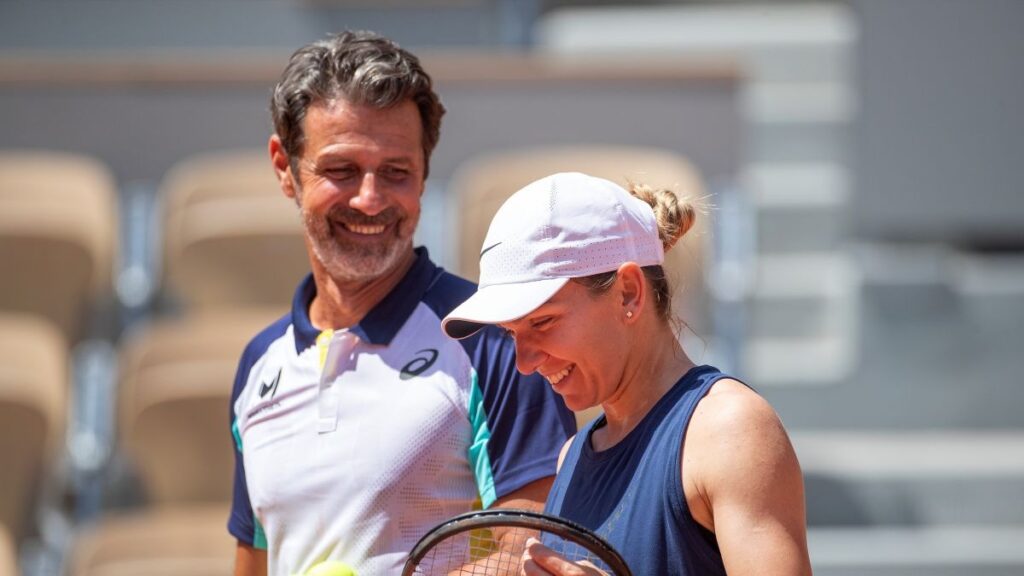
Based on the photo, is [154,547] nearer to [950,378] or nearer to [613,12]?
[950,378]

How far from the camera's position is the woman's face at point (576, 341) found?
1.53m

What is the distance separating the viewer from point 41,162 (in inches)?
202

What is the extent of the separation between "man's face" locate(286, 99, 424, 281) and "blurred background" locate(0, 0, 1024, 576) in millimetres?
2040

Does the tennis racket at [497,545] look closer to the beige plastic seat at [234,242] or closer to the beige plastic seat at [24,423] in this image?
the beige plastic seat at [24,423]

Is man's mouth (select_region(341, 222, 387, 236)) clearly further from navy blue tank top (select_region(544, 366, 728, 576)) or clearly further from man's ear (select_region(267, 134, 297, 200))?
navy blue tank top (select_region(544, 366, 728, 576))

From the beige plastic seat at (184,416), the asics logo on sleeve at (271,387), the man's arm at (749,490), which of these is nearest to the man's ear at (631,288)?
the man's arm at (749,490)

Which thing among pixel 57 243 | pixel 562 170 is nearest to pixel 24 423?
pixel 57 243

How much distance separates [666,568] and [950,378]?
3.45 metres

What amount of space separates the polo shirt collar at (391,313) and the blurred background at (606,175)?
76.2 inches

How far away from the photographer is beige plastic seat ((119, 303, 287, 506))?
413cm

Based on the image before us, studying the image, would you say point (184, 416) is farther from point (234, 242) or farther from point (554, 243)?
point (554, 243)

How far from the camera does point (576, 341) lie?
1535 millimetres

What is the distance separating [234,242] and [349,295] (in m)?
2.74

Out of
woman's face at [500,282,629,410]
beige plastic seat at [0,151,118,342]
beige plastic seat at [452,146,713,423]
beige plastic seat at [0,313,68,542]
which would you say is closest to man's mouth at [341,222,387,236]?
woman's face at [500,282,629,410]
